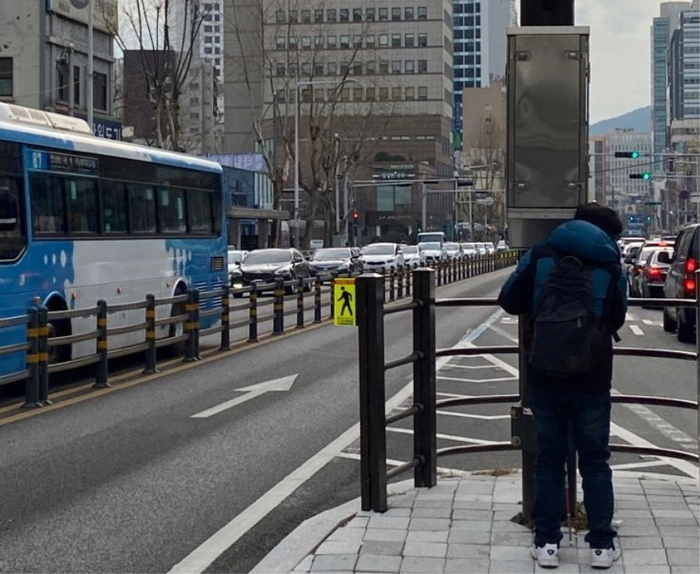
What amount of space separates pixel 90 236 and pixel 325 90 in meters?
81.4

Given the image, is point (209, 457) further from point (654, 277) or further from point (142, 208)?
point (654, 277)

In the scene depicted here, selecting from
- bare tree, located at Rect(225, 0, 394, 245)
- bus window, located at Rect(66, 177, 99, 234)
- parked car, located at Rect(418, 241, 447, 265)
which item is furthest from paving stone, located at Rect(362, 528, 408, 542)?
parked car, located at Rect(418, 241, 447, 265)

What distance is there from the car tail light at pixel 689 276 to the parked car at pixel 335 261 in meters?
24.0

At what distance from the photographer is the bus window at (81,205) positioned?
1572cm

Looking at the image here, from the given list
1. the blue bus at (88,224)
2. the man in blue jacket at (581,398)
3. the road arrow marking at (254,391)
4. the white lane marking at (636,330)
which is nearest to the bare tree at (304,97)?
the white lane marking at (636,330)

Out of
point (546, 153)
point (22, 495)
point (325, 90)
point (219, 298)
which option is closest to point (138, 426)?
point (22, 495)

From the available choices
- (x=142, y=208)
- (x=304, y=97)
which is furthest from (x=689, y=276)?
(x=304, y=97)

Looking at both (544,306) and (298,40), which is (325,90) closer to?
(298,40)

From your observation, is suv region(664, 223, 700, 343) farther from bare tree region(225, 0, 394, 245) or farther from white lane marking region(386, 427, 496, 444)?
bare tree region(225, 0, 394, 245)

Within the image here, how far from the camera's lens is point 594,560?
233 inches

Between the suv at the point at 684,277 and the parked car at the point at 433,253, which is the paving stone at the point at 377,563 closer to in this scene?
→ the suv at the point at 684,277

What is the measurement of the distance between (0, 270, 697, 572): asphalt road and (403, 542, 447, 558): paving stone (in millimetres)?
949

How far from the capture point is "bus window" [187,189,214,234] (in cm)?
2017

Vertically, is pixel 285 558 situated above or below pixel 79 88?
below
